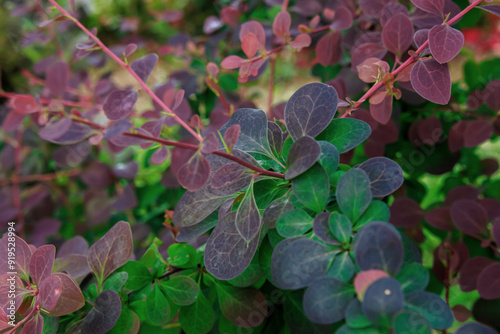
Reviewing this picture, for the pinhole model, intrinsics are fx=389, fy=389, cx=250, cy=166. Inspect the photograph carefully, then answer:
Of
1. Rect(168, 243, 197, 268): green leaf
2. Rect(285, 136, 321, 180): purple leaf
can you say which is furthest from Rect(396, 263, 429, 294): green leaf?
Rect(168, 243, 197, 268): green leaf

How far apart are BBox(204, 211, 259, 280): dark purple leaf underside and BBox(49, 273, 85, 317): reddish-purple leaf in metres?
0.12

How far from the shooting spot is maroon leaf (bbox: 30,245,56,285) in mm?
362

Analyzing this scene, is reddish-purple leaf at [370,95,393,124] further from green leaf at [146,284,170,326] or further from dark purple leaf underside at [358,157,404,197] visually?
green leaf at [146,284,170,326]

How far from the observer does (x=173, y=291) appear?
379 millimetres

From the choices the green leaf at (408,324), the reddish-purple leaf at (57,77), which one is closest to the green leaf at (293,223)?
the green leaf at (408,324)

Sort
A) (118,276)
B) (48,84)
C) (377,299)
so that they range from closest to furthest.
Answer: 1. (377,299)
2. (118,276)
3. (48,84)

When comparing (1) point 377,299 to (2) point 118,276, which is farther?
(2) point 118,276

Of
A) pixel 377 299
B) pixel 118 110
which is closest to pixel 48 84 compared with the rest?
pixel 118 110

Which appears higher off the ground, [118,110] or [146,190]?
[118,110]

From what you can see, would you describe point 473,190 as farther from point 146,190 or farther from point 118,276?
point 146,190

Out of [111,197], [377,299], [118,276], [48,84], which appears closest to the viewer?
[377,299]

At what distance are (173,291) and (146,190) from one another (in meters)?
0.65

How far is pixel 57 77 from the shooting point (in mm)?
907

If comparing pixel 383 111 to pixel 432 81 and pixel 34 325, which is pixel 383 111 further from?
pixel 34 325
